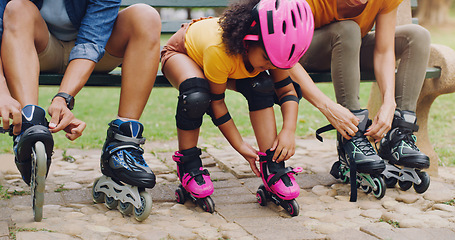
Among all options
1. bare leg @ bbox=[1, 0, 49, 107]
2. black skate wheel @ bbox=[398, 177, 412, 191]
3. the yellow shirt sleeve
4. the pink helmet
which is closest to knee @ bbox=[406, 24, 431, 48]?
black skate wheel @ bbox=[398, 177, 412, 191]

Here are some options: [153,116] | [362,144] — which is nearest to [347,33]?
[362,144]

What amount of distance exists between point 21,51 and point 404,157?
184 centimetres

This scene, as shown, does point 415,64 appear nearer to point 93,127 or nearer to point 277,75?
point 277,75

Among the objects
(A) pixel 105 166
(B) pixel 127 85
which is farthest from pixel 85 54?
(A) pixel 105 166

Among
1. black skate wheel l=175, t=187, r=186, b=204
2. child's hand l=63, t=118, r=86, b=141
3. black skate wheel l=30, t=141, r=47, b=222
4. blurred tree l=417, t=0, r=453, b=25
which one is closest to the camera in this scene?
black skate wheel l=30, t=141, r=47, b=222

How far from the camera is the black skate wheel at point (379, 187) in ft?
8.69

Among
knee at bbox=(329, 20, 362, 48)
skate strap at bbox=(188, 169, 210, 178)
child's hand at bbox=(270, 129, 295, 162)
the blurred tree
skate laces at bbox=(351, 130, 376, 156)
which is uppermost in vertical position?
knee at bbox=(329, 20, 362, 48)

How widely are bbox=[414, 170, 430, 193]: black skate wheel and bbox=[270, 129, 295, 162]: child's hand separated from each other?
29.5 inches

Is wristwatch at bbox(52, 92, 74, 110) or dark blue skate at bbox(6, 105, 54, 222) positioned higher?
wristwatch at bbox(52, 92, 74, 110)

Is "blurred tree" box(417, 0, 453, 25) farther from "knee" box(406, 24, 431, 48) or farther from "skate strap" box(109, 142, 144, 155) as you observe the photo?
"skate strap" box(109, 142, 144, 155)

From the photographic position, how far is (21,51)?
2246 millimetres

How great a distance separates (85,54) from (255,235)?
41.0 inches

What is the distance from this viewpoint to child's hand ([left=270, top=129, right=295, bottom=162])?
2.48 metres

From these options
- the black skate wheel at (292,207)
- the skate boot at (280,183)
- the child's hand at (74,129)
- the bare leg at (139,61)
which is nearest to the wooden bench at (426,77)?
the bare leg at (139,61)
